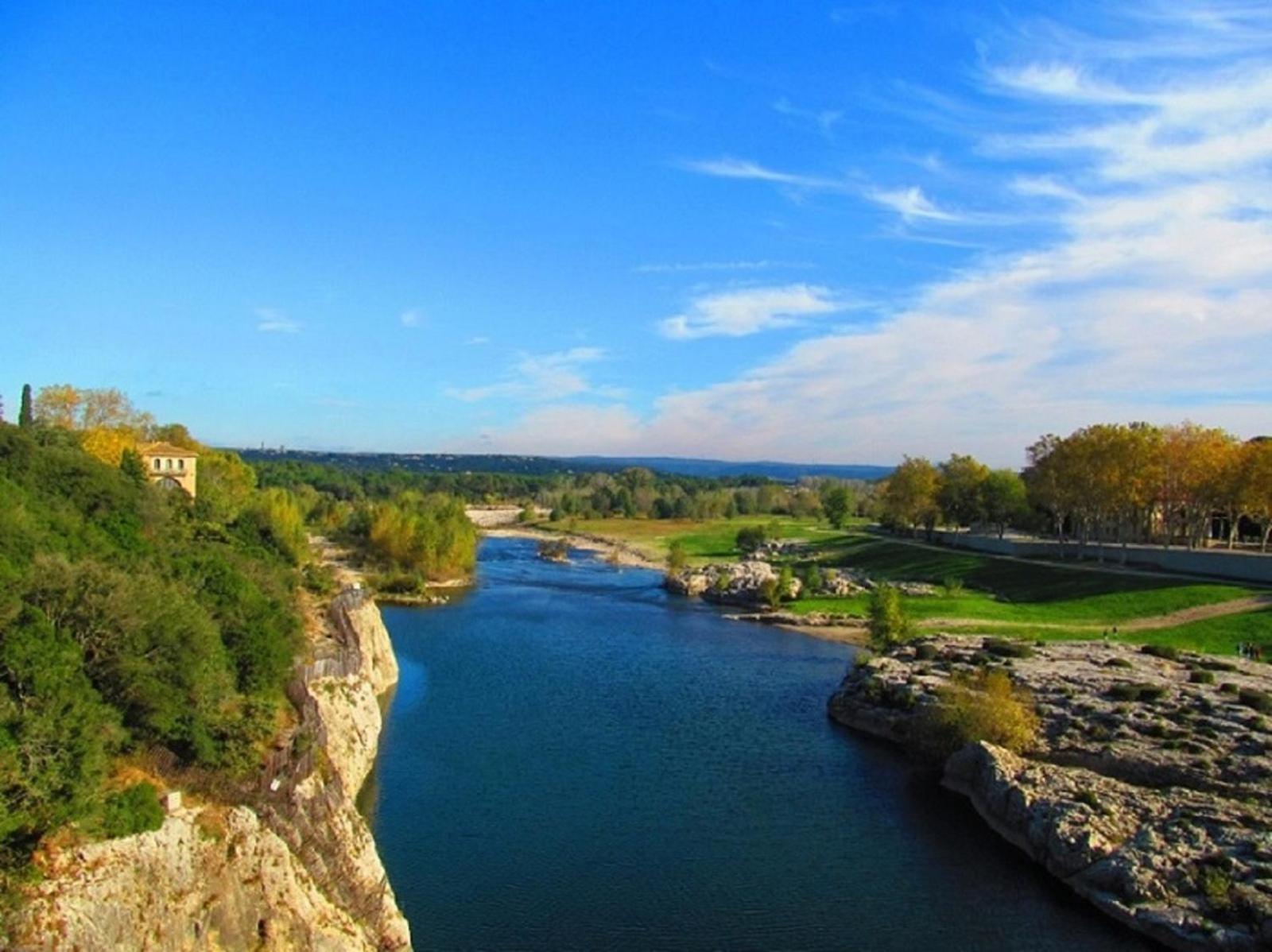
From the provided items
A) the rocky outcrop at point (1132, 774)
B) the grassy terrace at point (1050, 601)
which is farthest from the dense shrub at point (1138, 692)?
the grassy terrace at point (1050, 601)

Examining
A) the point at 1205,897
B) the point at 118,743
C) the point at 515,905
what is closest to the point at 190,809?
the point at 118,743

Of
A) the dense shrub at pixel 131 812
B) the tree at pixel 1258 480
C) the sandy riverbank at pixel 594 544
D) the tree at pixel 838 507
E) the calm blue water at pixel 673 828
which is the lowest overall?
the calm blue water at pixel 673 828

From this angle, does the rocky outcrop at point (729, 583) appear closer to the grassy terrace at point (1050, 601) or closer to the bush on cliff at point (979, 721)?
the grassy terrace at point (1050, 601)

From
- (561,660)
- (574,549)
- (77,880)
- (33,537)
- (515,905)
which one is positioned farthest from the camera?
(574,549)

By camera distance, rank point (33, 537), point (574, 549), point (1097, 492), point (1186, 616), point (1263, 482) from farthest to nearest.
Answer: point (574, 549) → point (1097, 492) → point (1263, 482) → point (1186, 616) → point (33, 537)

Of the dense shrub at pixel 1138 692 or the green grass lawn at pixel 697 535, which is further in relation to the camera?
the green grass lawn at pixel 697 535

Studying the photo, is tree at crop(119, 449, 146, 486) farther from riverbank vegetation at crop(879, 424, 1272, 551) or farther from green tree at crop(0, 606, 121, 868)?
riverbank vegetation at crop(879, 424, 1272, 551)

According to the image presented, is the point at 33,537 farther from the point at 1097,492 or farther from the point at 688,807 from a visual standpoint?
the point at 1097,492

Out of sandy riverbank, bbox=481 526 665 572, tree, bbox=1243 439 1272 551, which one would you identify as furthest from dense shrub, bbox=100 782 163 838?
sandy riverbank, bbox=481 526 665 572

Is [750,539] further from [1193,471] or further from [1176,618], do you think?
[1176,618]
